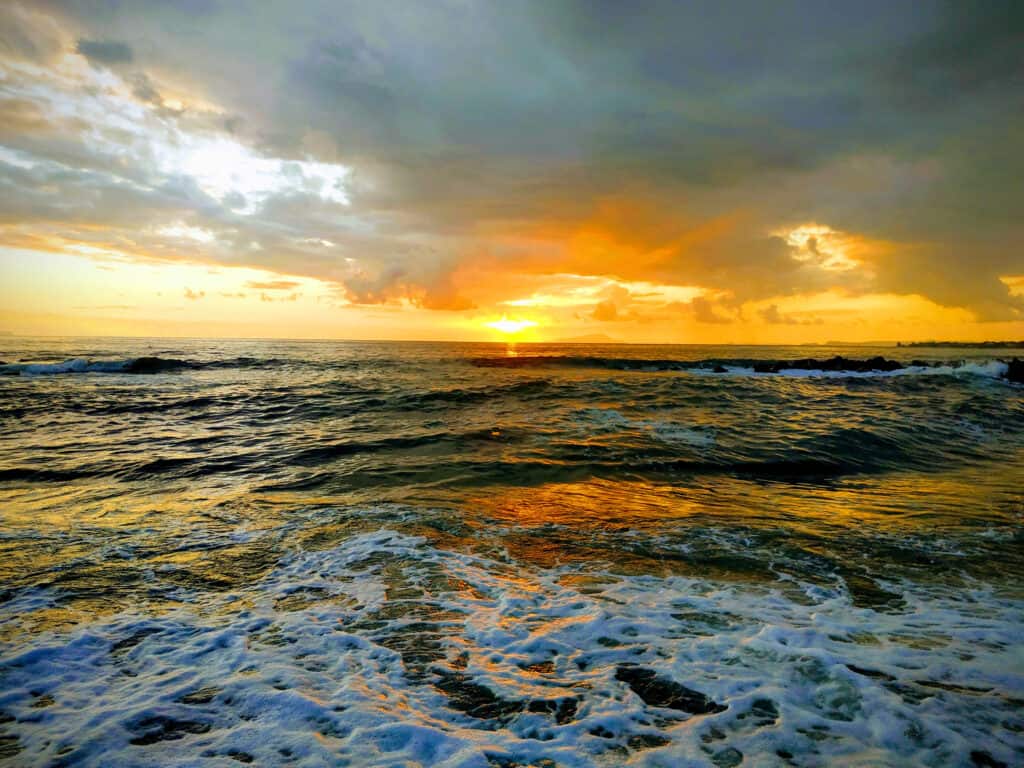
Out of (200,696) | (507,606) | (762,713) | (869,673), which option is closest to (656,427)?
(507,606)

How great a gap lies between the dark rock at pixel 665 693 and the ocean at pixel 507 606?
0.02 meters

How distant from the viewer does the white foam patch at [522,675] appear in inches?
125

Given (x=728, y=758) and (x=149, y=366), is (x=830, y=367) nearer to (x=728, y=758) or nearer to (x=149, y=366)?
(x=728, y=758)

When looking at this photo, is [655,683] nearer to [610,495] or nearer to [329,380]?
[610,495]

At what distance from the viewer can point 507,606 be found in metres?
5.29

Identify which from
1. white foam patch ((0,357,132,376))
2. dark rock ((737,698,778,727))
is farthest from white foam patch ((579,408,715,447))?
white foam patch ((0,357,132,376))

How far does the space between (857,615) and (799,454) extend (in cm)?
908

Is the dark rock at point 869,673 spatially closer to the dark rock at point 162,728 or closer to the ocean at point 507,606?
the ocean at point 507,606

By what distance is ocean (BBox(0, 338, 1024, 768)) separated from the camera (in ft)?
10.8

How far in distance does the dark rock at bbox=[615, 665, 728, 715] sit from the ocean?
0.02 meters

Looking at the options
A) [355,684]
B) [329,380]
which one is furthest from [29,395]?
[355,684]

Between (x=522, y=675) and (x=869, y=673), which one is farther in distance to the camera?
(x=522, y=675)

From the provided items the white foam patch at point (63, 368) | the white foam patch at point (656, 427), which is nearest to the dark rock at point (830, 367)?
the white foam patch at point (656, 427)

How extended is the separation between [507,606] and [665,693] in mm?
1926
